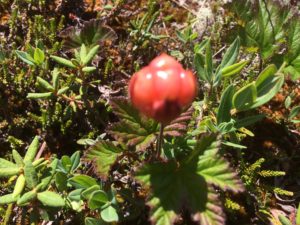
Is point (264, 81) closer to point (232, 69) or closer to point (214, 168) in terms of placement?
point (232, 69)

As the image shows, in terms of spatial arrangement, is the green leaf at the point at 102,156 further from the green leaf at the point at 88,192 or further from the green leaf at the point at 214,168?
the green leaf at the point at 214,168

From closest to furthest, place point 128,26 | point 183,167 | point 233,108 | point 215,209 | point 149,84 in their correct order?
point 149,84 → point 215,209 → point 183,167 → point 233,108 → point 128,26

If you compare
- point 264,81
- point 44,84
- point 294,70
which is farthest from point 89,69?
point 294,70

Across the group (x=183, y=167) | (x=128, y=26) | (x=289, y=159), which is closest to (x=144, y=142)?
(x=183, y=167)

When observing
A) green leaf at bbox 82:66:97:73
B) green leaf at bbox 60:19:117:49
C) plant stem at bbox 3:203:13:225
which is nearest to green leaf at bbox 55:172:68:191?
plant stem at bbox 3:203:13:225

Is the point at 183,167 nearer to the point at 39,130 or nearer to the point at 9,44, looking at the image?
the point at 39,130

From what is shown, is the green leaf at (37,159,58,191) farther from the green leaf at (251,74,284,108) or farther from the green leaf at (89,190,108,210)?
the green leaf at (251,74,284,108)
